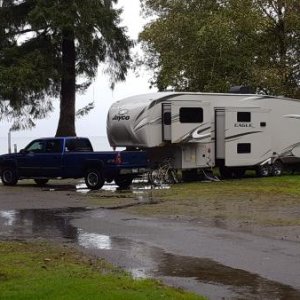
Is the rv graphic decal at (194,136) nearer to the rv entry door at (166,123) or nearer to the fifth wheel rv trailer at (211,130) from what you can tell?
the fifth wheel rv trailer at (211,130)

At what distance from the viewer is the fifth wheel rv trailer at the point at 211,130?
897 inches

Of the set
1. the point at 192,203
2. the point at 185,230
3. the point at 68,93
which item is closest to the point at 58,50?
the point at 68,93

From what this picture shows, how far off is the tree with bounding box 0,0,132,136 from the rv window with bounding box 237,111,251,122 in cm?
924

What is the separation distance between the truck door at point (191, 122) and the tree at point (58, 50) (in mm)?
8591

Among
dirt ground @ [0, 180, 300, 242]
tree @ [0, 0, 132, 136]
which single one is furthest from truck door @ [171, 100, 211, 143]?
tree @ [0, 0, 132, 136]

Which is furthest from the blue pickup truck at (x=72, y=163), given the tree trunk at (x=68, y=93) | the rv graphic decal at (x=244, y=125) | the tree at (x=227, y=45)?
the tree at (x=227, y=45)

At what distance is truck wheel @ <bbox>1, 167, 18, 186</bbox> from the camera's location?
75.6 ft

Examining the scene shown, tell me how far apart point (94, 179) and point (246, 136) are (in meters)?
7.35

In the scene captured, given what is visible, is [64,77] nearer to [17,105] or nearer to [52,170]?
[17,105]

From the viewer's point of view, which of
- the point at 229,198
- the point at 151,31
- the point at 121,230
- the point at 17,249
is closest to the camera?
the point at 17,249

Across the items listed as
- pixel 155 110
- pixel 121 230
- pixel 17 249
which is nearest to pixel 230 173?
pixel 155 110

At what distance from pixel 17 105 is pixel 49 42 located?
11.9 ft

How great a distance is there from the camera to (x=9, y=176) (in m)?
23.3

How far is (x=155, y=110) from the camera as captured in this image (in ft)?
74.4
